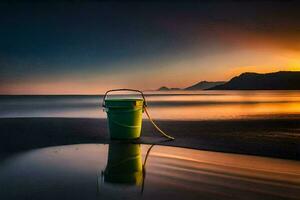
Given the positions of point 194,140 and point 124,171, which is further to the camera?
point 194,140

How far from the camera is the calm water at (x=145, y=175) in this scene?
160 inches

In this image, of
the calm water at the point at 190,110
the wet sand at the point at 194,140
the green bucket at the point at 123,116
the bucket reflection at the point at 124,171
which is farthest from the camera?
the calm water at the point at 190,110

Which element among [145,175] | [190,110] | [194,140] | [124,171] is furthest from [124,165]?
[190,110]

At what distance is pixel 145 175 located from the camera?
5020 millimetres

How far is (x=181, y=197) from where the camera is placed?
3.89 metres

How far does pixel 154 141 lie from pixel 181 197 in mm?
4645

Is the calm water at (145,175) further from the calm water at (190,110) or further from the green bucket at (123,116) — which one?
the calm water at (190,110)

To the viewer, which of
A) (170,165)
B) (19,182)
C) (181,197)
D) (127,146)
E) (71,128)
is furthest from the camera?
(71,128)

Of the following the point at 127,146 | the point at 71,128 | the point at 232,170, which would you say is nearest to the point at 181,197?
the point at 232,170

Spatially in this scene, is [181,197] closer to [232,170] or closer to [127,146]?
[232,170]

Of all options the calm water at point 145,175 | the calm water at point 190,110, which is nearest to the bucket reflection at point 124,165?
the calm water at point 145,175

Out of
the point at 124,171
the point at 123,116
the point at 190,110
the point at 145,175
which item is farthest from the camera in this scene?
the point at 190,110

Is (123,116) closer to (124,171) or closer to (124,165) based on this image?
(124,165)

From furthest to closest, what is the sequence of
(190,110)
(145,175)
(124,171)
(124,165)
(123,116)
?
(190,110) → (123,116) → (124,165) → (124,171) → (145,175)
